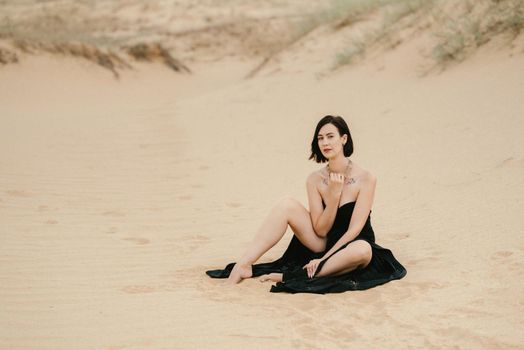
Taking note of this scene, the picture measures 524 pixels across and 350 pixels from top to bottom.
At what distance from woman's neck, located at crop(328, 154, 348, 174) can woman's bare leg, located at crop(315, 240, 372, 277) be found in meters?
0.67

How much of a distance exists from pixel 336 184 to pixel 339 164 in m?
0.31

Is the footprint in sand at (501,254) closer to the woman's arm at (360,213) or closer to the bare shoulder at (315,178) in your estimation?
the woman's arm at (360,213)

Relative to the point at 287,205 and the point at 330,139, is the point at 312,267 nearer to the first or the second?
the point at 287,205

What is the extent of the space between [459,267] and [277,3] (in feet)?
75.4

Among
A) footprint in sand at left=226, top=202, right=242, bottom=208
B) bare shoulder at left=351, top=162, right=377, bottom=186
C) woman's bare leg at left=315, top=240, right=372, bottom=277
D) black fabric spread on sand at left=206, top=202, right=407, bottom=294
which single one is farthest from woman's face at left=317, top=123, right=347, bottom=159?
footprint in sand at left=226, top=202, right=242, bottom=208

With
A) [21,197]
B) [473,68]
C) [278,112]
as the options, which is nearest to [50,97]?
[278,112]

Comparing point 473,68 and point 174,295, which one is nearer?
point 174,295

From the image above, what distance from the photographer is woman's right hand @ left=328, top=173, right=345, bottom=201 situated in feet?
15.6

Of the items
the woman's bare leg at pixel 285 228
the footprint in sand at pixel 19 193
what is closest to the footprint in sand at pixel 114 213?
the footprint in sand at pixel 19 193

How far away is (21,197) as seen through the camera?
25.0 ft

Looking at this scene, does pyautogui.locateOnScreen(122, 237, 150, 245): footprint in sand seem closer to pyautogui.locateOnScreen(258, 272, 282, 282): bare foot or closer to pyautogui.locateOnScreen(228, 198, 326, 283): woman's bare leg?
pyautogui.locateOnScreen(228, 198, 326, 283): woman's bare leg

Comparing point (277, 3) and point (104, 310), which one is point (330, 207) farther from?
point (277, 3)

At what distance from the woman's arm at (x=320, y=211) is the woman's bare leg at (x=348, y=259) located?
33 centimetres

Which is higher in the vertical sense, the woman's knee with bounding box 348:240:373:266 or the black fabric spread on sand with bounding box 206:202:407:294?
the woman's knee with bounding box 348:240:373:266
